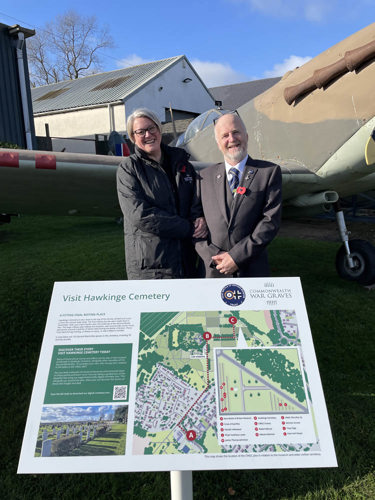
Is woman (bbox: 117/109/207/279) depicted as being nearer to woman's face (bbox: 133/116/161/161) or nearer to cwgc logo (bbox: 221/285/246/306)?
woman's face (bbox: 133/116/161/161)

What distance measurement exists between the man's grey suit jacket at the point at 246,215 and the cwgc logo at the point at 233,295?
405mm

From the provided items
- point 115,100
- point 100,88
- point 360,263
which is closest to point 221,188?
point 360,263

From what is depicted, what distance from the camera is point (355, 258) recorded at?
432 centimetres

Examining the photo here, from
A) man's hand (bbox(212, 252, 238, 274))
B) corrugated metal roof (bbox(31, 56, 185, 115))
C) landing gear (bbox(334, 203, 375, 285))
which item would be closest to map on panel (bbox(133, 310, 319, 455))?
man's hand (bbox(212, 252, 238, 274))

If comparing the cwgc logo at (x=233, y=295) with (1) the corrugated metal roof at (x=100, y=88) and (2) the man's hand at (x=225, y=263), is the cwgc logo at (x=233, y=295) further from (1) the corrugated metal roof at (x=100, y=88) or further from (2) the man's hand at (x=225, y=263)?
(1) the corrugated metal roof at (x=100, y=88)

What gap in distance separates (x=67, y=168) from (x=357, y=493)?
2.67m

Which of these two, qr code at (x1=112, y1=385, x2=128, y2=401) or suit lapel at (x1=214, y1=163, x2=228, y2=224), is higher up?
suit lapel at (x1=214, y1=163, x2=228, y2=224)

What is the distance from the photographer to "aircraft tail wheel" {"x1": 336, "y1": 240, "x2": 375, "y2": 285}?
13.7 feet

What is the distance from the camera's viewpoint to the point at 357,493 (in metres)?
1.72

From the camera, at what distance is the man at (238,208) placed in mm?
1698

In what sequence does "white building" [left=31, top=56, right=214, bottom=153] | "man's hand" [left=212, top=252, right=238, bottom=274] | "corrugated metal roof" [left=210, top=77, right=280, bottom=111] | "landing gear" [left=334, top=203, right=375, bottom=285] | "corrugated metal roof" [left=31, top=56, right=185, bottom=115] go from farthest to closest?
1. "corrugated metal roof" [left=210, top=77, right=280, bottom=111]
2. "corrugated metal roof" [left=31, top=56, right=185, bottom=115]
3. "white building" [left=31, top=56, right=214, bottom=153]
4. "landing gear" [left=334, top=203, right=375, bottom=285]
5. "man's hand" [left=212, top=252, right=238, bottom=274]

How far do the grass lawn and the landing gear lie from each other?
137 millimetres

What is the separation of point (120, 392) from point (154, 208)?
0.94 metres

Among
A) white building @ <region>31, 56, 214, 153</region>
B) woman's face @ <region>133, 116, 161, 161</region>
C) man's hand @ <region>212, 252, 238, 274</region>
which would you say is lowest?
man's hand @ <region>212, 252, 238, 274</region>
